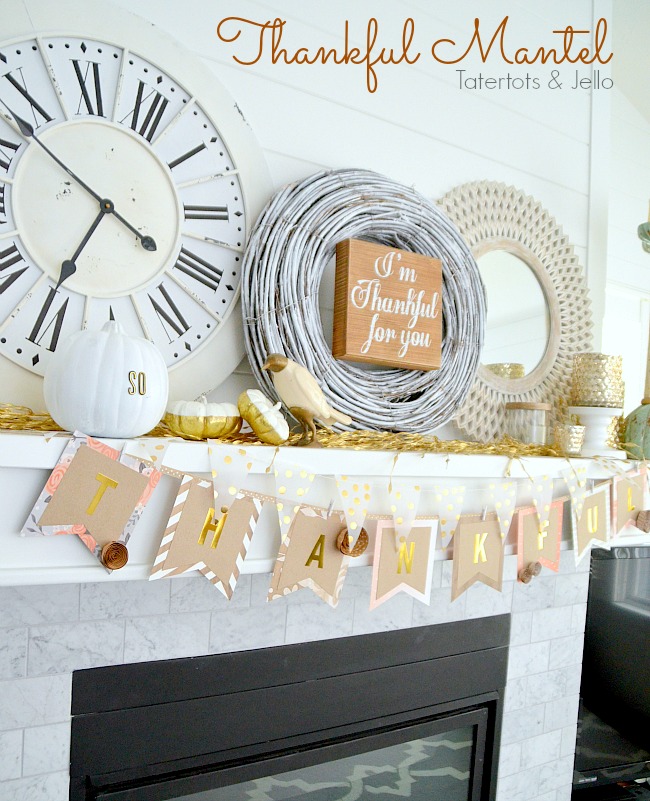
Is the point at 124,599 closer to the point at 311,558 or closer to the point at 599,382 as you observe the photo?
the point at 311,558

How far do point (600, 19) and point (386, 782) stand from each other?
203cm

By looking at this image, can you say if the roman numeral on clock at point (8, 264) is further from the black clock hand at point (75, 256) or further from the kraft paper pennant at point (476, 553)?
the kraft paper pennant at point (476, 553)

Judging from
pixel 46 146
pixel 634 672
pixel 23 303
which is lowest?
pixel 634 672

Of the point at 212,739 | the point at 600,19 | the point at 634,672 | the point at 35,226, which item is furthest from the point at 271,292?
the point at 634,672

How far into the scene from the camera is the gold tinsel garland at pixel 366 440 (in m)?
0.93

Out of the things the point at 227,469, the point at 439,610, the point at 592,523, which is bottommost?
the point at 439,610

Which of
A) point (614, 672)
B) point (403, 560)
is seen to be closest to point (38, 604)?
point (403, 560)

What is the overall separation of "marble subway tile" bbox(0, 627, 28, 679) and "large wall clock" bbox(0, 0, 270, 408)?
353 millimetres

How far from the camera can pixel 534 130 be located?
66.1 inches

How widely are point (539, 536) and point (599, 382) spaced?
0.46 m

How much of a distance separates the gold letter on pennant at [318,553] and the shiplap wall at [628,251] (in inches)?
71.5

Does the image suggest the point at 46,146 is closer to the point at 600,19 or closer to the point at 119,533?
the point at 119,533

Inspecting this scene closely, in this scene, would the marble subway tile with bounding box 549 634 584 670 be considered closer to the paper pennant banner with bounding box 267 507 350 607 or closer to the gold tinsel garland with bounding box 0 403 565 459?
the gold tinsel garland with bounding box 0 403 565 459

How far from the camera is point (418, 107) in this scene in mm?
1479
